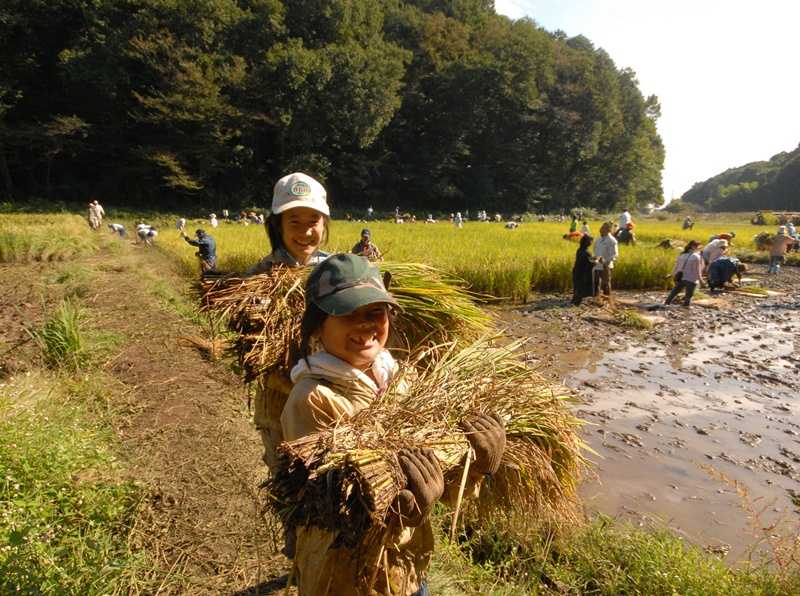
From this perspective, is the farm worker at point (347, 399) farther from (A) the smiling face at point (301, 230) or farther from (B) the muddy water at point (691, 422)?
(B) the muddy water at point (691, 422)

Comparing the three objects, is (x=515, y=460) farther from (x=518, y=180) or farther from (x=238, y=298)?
(x=518, y=180)

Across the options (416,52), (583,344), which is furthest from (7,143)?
(583,344)

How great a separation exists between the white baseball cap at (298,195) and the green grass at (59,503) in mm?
1717

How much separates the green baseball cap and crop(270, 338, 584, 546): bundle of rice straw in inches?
11.1

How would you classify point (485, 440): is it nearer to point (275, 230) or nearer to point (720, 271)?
point (275, 230)

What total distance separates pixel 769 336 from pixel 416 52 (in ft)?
141

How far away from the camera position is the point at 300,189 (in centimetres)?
196

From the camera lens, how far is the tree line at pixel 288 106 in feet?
96.8

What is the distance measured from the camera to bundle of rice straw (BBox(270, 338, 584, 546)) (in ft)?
3.32

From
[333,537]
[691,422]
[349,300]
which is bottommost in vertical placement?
[691,422]

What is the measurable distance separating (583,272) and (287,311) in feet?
29.2

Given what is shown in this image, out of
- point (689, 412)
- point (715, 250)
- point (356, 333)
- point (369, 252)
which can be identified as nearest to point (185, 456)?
point (369, 252)

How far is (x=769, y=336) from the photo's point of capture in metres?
8.04

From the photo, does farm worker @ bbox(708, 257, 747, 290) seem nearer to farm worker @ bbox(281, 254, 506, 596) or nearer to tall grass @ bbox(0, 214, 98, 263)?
farm worker @ bbox(281, 254, 506, 596)
